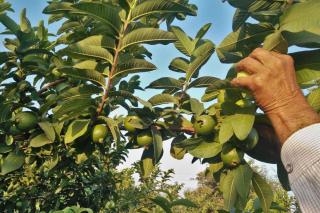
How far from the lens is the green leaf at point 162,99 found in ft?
5.37

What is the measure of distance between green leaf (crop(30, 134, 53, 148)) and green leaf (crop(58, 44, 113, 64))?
0.44 metres

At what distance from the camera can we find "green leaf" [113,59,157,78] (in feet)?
4.92

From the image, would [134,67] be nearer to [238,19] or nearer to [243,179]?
[238,19]

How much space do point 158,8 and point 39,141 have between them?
2.48 ft

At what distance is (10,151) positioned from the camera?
6.03 feet

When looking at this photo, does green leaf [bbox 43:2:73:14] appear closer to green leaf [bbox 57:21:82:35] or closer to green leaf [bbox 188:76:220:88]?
green leaf [bbox 57:21:82:35]

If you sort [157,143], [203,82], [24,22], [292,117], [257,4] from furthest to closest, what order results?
1. [24,22]
2. [203,82]
3. [157,143]
4. [257,4]
5. [292,117]

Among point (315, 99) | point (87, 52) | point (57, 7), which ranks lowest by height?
point (315, 99)

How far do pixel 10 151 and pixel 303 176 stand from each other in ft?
4.38

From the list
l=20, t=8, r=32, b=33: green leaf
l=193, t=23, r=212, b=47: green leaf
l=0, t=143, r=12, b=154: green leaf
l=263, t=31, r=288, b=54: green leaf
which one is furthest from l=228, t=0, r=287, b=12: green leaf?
l=20, t=8, r=32, b=33: green leaf

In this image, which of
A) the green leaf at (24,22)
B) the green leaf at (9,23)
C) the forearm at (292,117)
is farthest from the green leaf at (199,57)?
the green leaf at (24,22)

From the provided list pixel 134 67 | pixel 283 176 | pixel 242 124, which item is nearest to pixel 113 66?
pixel 134 67

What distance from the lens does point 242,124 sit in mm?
1289

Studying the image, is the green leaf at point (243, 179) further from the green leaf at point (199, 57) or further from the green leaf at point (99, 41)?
the green leaf at point (99, 41)
